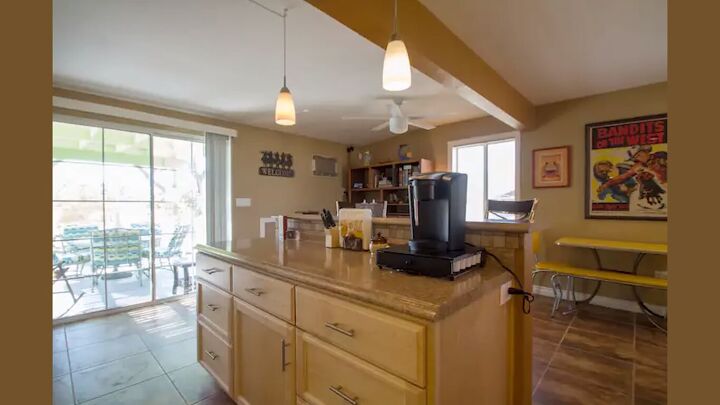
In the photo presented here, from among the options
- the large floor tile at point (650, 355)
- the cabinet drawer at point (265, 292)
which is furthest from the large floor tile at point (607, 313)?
the cabinet drawer at point (265, 292)

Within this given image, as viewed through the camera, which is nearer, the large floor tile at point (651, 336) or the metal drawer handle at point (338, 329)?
the metal drawer handle at point (338, 329)

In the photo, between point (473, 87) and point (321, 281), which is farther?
point (473, 87)

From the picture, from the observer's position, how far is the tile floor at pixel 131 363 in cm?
186

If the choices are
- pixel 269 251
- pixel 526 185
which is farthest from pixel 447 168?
pixel 269 251

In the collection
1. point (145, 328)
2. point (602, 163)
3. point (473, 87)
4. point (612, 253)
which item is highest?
point (473, 87)

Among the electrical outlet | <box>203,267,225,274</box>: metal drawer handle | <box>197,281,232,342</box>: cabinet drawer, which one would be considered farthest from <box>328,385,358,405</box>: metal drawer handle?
<box>203,267,225,274</box>: metal drawer handle

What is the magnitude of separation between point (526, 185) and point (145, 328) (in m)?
4.42

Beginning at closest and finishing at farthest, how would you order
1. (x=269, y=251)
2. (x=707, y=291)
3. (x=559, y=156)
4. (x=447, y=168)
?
(x=707, y=291), (x=269, y=251), (x=559, y=156), (x=447, y=168)

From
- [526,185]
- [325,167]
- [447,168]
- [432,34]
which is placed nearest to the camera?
[432,34]

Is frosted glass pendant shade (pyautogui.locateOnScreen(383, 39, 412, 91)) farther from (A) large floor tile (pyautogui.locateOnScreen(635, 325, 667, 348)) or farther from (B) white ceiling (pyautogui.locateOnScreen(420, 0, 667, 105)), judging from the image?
(A) large floor tile (pyautogui.locateOnScreen(635, 325, 667, 348))

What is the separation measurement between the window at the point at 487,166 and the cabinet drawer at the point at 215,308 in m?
3.08

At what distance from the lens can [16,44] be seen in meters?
0.19

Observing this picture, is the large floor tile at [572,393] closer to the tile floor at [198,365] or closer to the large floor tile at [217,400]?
the tile floor at [198,365]

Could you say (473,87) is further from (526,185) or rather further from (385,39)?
(526,185)
